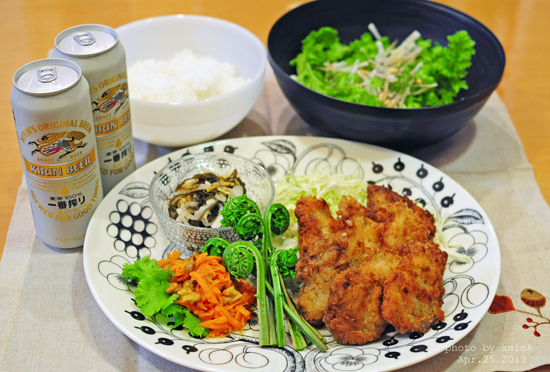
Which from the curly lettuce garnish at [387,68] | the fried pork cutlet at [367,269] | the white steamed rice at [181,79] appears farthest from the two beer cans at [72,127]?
the curly lettuce garnish at [387,68]

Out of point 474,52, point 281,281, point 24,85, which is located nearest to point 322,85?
point 474,52

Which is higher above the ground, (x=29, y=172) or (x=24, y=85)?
(x=24, y=85)

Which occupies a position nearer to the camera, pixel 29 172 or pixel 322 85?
pixel 29 172

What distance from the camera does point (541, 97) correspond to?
3.81 m

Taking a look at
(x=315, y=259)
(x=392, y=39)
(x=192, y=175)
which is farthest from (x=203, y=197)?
(x=392, y=39)

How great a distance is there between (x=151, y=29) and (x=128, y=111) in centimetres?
121

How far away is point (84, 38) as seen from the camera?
223 cm

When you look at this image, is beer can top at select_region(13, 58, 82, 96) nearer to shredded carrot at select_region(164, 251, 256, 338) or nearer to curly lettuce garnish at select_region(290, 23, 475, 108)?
shredded carrot at select_region(164, 251, 256, 338)

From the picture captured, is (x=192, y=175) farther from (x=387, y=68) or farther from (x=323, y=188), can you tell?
(x=387, y=68)

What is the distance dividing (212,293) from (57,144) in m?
0.91

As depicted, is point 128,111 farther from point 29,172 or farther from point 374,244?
point 374,244

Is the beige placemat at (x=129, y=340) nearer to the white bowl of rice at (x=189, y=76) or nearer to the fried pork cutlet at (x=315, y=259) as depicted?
the white bowl of rice at (x=189, y=76)

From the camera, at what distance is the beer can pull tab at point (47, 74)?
77.7 inches

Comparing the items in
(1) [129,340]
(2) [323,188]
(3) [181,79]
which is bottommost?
(1) [129,340]
